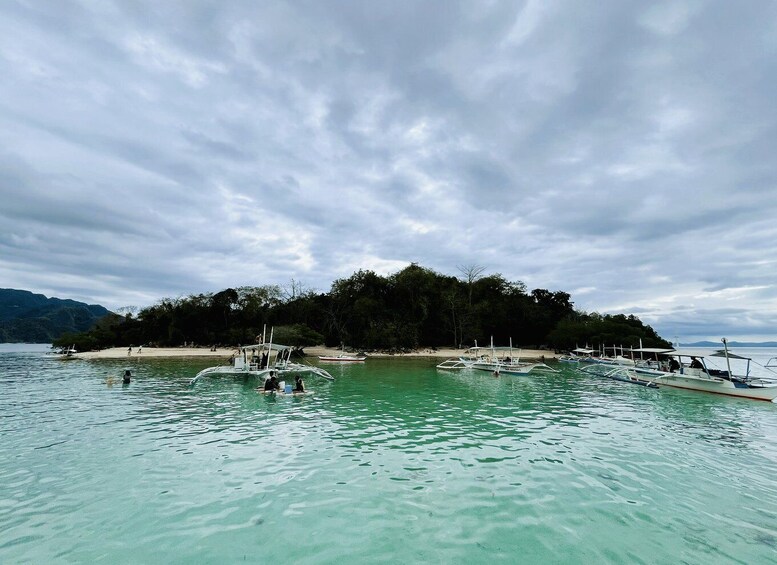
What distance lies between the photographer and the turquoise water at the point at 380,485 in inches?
296

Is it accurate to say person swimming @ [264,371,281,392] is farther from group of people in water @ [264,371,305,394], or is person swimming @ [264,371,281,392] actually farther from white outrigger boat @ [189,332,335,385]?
white outrigger boat @ [189,332,335,385]

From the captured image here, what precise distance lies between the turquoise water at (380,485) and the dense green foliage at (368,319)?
59.0 metres

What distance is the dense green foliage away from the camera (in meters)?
79.6

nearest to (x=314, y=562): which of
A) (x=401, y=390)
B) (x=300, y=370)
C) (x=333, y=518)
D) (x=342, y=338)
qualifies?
(x=333, y=518)

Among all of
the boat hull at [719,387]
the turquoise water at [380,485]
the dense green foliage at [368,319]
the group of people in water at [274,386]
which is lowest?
the turquoise water at [380,485]

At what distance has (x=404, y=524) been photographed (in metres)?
8.34

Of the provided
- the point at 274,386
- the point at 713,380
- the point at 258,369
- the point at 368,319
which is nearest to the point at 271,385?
the point at 274,386

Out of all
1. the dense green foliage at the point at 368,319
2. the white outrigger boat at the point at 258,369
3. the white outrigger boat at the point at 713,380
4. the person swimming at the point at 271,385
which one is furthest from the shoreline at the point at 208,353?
the person swimming at the point at 271,385

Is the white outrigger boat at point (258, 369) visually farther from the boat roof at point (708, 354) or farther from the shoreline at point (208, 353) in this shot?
the boat roof at point (708, 354)

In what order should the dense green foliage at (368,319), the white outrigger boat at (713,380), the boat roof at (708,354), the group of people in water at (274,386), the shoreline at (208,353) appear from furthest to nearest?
1. the dense green foliage at (368,319)
2. the shoreline at (208,353)
3. the boat roof at (708,354)
4. the white outrigger boat at (713,380)
5. the group of people in water at (274,386)

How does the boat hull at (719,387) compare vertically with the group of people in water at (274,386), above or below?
above

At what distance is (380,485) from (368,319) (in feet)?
229

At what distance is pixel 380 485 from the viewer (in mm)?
10492

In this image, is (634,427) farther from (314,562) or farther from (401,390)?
(314,562)
